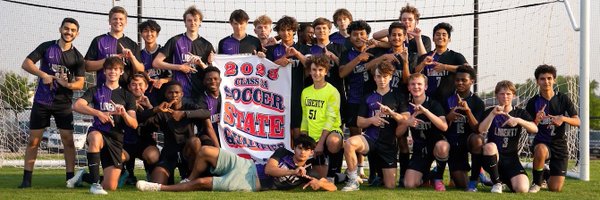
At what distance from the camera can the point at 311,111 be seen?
24.1 feet

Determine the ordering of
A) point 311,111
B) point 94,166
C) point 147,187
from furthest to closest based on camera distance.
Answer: point 311,111
point 94,166
point 147,187

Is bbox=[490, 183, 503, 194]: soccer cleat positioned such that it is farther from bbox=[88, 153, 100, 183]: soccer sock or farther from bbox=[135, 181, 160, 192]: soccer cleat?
bbox=[88, 153, 100, 183]: soccer sock

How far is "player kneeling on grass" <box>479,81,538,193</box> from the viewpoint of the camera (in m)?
7.04

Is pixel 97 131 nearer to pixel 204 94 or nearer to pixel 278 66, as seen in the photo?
pixel 204 94

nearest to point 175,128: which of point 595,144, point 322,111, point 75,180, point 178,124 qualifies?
point 178,124

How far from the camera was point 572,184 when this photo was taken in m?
8.03

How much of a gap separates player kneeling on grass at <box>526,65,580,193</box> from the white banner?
266 centimetres

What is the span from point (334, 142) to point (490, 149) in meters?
1.56

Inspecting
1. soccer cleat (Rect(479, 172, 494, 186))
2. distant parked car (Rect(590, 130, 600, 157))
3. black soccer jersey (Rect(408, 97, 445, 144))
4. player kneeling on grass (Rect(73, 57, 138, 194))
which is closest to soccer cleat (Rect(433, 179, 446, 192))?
black soccer jersey (Rect(408, 97, 445, 144))

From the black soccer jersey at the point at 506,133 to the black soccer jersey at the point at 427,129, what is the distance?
0.54 meters

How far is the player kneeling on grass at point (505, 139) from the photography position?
704 centimetres

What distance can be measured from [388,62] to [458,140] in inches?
45.6

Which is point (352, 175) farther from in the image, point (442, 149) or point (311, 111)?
point (442, 149)

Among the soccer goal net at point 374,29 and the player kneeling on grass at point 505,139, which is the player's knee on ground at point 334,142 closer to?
the player kneeling on grass at point 505,139
